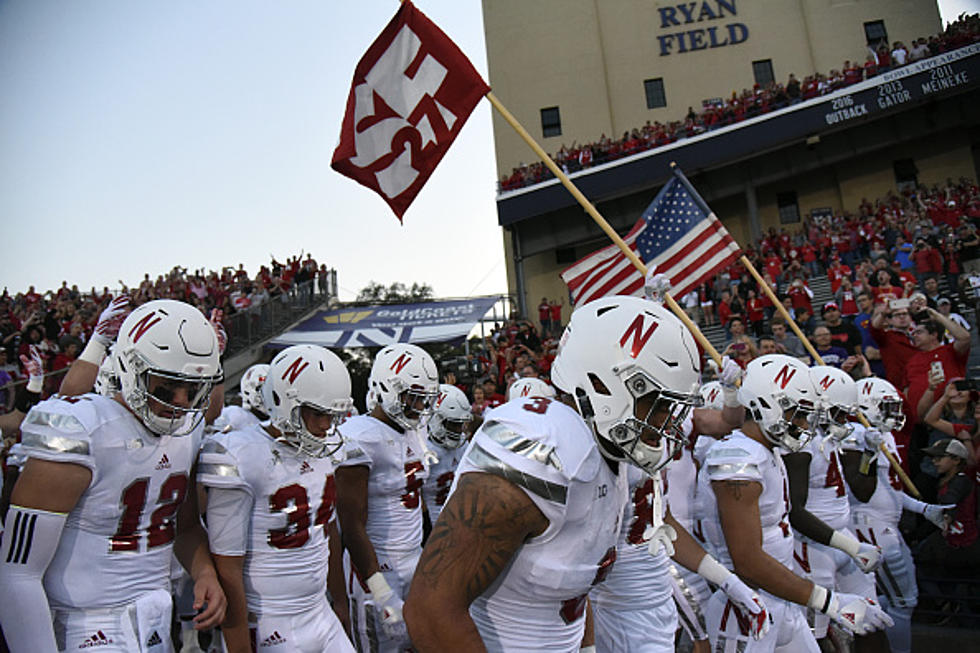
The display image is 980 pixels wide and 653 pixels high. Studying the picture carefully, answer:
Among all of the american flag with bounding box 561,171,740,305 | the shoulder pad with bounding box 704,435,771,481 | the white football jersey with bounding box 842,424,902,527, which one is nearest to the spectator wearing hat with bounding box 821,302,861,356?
the american flag with bounding box 561,171,740,305

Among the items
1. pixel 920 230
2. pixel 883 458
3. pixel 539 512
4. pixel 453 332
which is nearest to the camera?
pixel 539 512

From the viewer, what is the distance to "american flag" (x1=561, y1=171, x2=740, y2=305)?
23.3ft

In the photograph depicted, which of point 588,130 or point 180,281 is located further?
point 588,130

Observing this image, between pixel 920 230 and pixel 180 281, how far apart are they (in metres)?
18.8

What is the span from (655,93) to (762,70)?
15.6 ft

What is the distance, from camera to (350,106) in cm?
593

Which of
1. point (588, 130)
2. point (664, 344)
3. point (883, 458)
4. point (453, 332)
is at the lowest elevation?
point (883, 458)

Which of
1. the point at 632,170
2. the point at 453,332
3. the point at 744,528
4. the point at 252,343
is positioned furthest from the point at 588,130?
the point at 744,528

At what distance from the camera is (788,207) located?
27.4 metres

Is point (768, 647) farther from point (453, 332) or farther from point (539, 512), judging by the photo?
point (453, 332)

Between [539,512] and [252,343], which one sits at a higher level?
[252,343]

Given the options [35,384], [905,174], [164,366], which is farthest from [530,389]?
[905,174]

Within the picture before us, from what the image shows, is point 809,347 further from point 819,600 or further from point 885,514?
point 819,600

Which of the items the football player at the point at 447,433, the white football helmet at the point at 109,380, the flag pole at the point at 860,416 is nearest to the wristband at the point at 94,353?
the white football helmet at the point at 109,380
